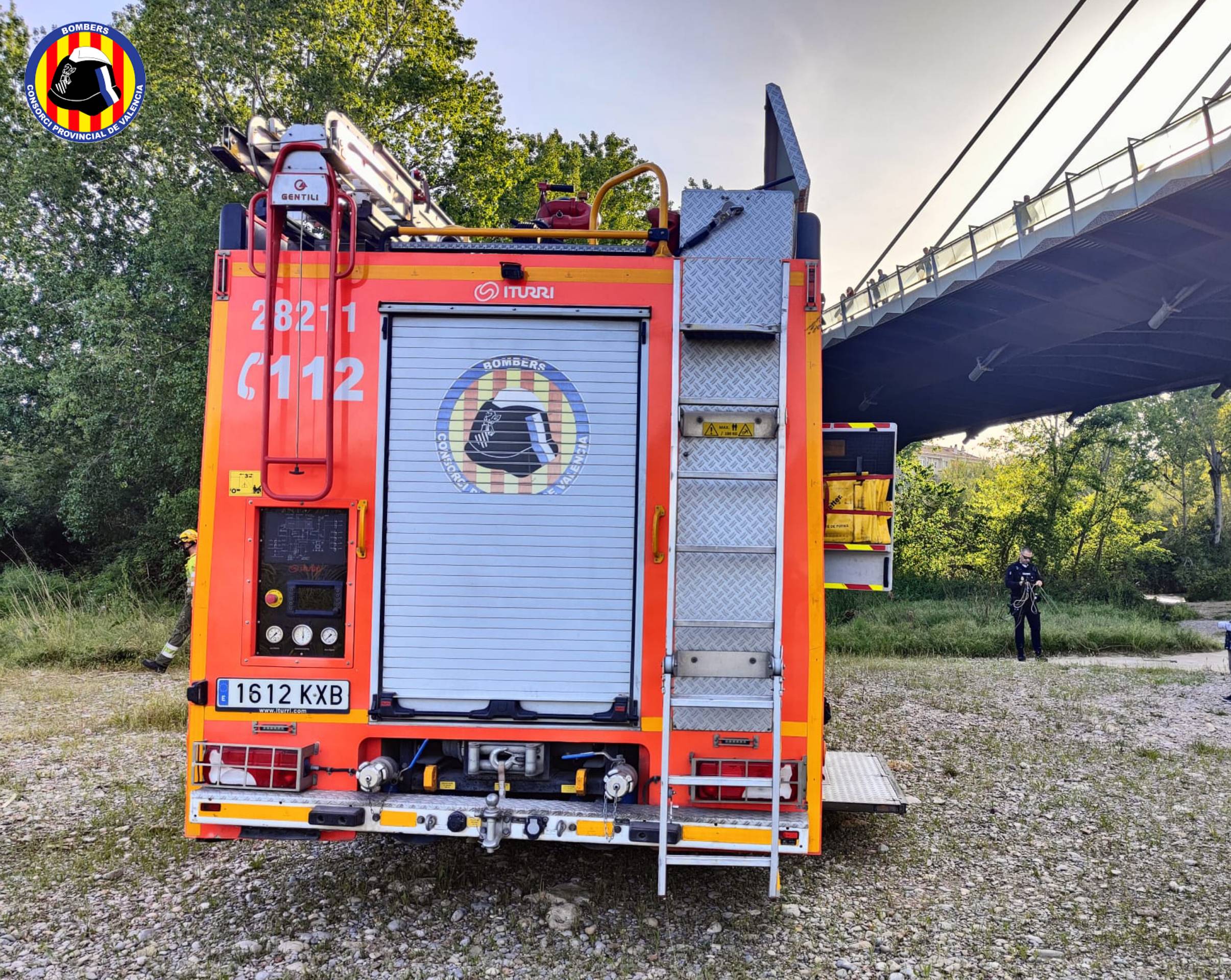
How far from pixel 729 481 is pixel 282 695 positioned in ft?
7.38

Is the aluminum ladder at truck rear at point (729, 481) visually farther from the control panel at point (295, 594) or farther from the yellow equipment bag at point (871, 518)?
the control panel at point (295, 594)

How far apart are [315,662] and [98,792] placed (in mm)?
3637

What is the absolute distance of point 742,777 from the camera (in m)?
3.66

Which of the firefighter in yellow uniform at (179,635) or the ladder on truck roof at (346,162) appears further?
the firefighter in yellow uniform at (179,635)

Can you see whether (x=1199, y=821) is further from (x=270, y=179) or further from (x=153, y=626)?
Result: (x=153, y=626)

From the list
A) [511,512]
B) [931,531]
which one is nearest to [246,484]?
[511,512]

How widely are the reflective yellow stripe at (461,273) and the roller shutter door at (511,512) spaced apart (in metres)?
0.20

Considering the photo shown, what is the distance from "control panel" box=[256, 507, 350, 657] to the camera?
388 cm

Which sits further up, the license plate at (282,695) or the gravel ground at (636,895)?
the license plate at (282,695)

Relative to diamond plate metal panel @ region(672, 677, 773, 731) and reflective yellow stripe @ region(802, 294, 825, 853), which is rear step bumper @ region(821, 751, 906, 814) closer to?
reflective yellow stripe @ region(802, 294, 825, 853)

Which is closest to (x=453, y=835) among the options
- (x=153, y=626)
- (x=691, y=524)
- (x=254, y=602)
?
(x=254, y=602)

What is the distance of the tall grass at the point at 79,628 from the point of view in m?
11.8

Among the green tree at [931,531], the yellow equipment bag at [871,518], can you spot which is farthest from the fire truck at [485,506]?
the green tree at [931,531]

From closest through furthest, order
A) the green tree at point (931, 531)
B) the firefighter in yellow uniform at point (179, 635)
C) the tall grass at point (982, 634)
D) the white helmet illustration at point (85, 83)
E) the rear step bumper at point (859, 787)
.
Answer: the rear step bumper at point (859, 787) < the firefighter in yellow uniform at point (179, 635) < the white helmet illustration at point (85, 83) < the tall grass at point (982, 634) < the green tree at point (931, 531)
